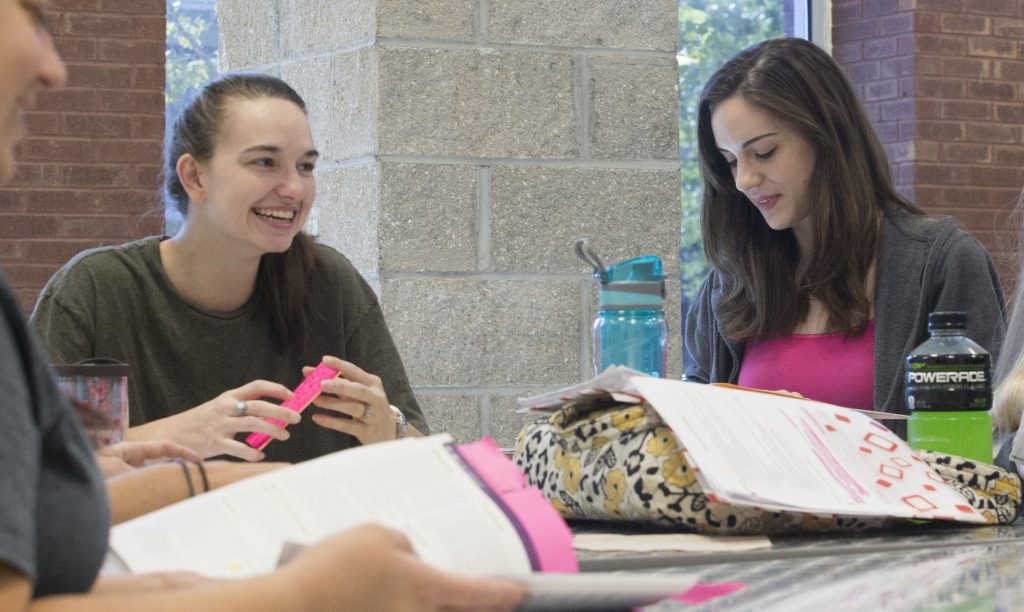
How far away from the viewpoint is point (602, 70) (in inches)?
100

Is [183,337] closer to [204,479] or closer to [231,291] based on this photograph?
[231,291]

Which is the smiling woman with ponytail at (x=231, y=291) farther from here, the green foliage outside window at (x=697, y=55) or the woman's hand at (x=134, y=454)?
the green foliage outside window at (x=697, y=55)

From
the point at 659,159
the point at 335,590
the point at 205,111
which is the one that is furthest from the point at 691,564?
the point at 659,159

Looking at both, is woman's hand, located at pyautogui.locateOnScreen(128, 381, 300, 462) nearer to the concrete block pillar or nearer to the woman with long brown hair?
the concrete block pillar

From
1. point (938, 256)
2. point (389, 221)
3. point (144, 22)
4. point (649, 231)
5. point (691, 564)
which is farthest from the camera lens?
point (144, 22)

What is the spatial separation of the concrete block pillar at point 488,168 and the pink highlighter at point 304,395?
63 centimetres

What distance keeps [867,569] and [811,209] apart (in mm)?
1360

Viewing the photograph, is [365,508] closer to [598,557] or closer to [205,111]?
[598,557]

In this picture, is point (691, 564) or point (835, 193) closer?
point (691, 564)

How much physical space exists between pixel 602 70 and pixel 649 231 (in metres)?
0.33

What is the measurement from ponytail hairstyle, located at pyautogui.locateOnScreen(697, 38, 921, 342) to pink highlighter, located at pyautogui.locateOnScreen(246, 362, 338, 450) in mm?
794

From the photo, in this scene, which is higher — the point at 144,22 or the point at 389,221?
the point at 144,22

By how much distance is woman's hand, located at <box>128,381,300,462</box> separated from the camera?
1.66 metres

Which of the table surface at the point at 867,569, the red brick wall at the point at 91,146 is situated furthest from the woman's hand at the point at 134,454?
the red brick wall at the point at 91,146
